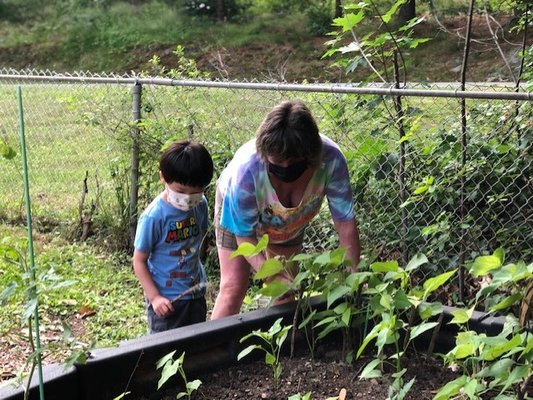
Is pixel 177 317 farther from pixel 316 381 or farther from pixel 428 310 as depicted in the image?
pixel 428 310

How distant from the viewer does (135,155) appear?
5566mm

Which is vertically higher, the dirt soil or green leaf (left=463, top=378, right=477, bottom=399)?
green leaf (left=463, top=378, right=477, bottom=399)

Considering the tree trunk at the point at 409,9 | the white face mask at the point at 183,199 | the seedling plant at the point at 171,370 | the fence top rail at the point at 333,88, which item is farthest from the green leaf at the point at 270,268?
the tree trunk at the point at 409,9

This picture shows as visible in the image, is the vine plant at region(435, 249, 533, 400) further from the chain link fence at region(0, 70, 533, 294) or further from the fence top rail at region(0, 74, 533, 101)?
the fence top rail at region(0, 74, 533, 101)

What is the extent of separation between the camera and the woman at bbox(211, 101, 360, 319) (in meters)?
2.71

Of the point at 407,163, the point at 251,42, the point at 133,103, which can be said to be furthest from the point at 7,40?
the point at 407,163

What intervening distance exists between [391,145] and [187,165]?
135 centimetres

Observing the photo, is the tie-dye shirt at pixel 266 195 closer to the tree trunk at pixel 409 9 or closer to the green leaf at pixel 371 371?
the green leaf at pixel 371 371

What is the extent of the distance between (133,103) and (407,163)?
234 cm

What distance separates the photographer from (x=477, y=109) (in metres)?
3.94

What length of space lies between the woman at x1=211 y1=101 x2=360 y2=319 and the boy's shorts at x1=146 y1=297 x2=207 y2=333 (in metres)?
0.18

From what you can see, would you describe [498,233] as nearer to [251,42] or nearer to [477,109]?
[477,109]

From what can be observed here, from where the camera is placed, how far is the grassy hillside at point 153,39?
22812 millimetres

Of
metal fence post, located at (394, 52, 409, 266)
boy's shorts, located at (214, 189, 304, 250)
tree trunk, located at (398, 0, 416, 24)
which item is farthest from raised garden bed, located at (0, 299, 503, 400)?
tree trunk, located at (398, 0, 416, 24)
